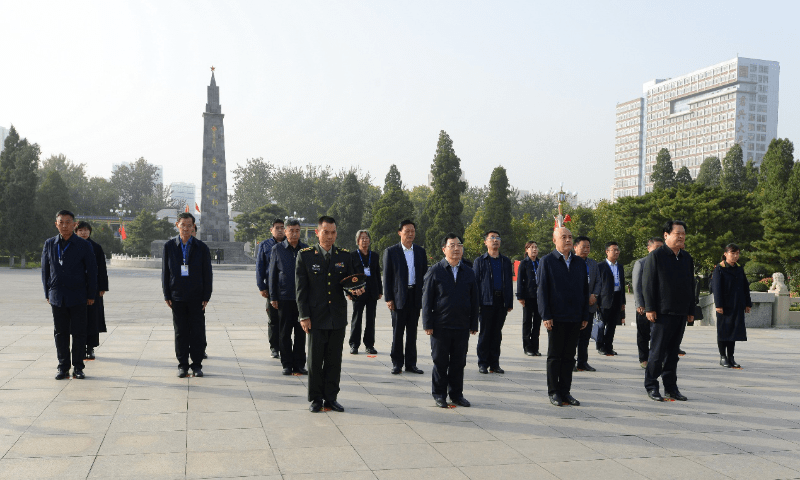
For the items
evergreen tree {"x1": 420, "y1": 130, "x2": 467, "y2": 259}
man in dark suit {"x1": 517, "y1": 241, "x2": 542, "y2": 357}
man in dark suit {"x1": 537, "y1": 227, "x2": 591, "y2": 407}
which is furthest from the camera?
evergreen tree {"x1": 420, "y1": 130, "x2": 467, "y2": 259}

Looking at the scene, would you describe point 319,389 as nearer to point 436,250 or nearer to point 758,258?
point 758,258

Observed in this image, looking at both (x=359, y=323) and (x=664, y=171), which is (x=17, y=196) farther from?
(x=664, y=171)

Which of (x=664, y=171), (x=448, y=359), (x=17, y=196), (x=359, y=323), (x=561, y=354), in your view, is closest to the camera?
(x=448, y=359)

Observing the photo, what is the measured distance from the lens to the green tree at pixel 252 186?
88.8 metres

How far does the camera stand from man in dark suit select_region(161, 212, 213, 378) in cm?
691

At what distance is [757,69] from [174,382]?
13149 centimetres

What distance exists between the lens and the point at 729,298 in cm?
831

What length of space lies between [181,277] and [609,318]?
19.1 feet

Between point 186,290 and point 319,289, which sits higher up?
point 319,289

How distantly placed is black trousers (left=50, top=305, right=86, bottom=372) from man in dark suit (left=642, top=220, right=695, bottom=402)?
5.94m

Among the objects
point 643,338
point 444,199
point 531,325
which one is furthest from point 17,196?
point 643,338

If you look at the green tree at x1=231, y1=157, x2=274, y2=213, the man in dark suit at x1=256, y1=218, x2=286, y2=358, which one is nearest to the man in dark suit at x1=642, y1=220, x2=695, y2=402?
the man in dark suit at x1=256, y1=218, x2=286, y2=358

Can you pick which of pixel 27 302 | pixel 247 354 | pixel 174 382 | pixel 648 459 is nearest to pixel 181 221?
pixel 174 382

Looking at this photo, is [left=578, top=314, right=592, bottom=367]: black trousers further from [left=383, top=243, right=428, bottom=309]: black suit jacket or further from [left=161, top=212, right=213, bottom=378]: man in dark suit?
[left=161, top=212, right=213, bottom=378]: man in dark suit
